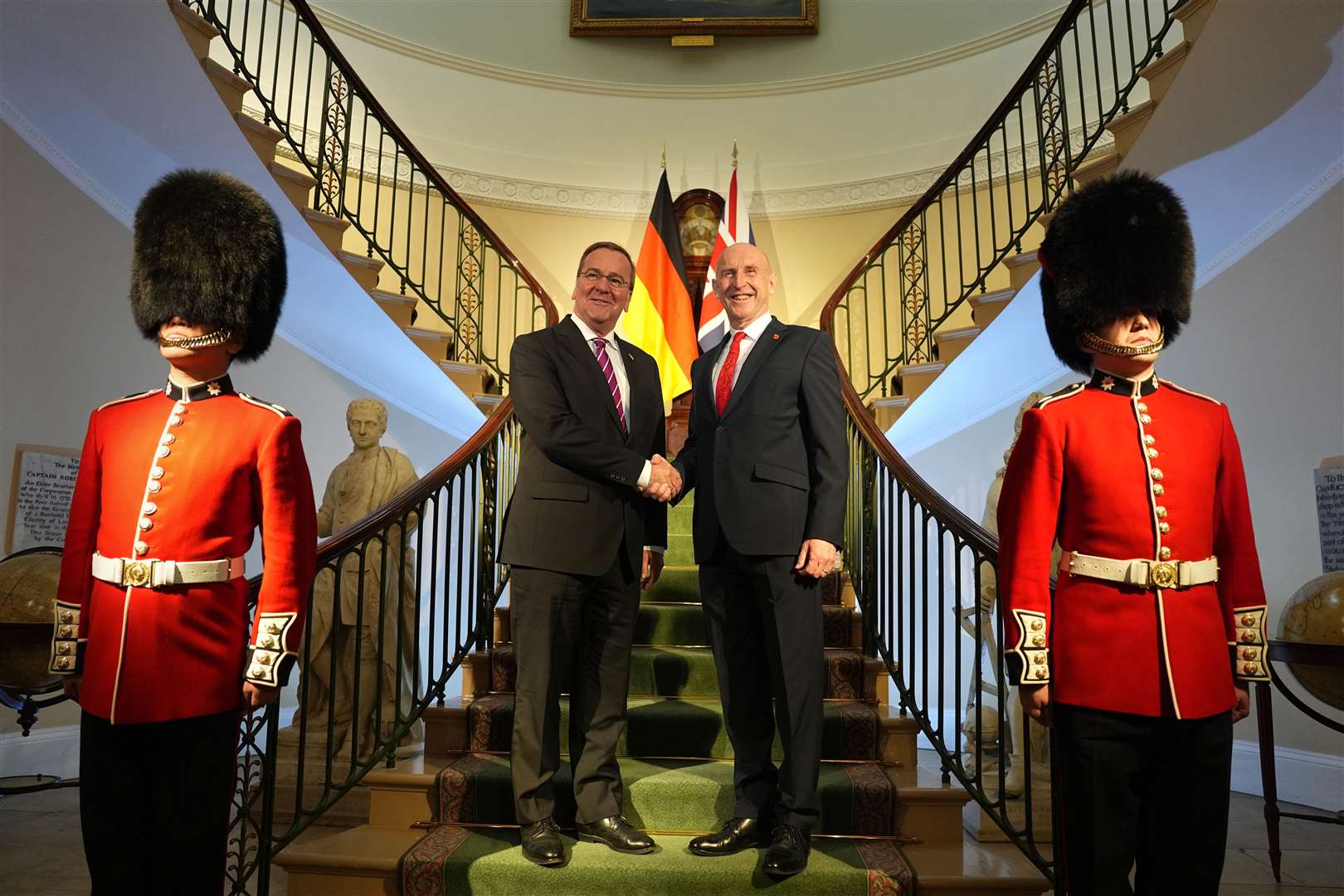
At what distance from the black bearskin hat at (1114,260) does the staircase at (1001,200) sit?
104 inches

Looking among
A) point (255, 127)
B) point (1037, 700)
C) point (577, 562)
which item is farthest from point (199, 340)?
point (255, 127)

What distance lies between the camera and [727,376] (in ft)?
8.18

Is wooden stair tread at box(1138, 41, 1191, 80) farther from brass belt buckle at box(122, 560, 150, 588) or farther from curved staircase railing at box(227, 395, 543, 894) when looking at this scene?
brass belt buckle at box(122, 560, 150, 588)

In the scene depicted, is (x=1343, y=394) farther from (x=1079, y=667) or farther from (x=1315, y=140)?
(x=1079, y=667)

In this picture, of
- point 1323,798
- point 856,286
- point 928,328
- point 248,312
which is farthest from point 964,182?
point 248,312

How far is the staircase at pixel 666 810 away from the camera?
2.22 metres

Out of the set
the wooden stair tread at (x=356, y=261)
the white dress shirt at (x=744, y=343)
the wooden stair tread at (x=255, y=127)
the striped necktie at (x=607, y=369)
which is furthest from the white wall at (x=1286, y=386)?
the wooden stair tread at (x=255, y=127)

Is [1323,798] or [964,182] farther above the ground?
[964,182]

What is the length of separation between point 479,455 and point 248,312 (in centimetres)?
176

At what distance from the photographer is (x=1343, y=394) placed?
13.4 ft

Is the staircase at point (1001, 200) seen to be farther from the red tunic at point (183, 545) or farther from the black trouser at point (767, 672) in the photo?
the red tunic at point (183, 545)

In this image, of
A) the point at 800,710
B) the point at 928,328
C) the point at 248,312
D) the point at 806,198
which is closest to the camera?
the point at 248,312

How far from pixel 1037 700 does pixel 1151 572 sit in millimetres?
296

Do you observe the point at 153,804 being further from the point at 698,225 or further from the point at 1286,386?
the point at 698,225
